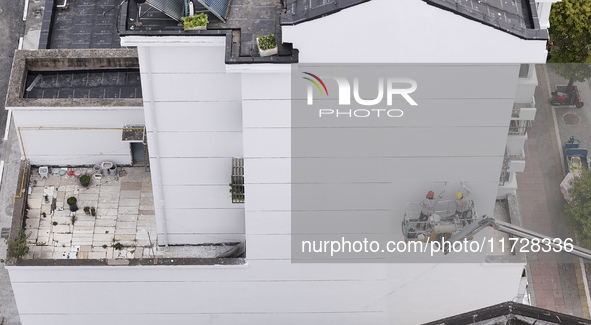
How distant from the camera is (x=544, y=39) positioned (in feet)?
163

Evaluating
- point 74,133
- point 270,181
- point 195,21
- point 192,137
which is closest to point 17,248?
point 74,133

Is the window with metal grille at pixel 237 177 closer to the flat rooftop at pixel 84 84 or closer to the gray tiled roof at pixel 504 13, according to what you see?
the flat rooftop at pixel 84 84

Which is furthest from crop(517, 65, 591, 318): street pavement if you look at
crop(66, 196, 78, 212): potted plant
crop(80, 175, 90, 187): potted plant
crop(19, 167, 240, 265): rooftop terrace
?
crop(66, 196, 78, 212): potted plant

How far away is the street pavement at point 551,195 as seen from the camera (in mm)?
74438

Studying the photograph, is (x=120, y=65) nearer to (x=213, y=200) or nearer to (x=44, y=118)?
(x=44, y=118)

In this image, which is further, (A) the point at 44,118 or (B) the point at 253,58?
(A) the point at 44,118

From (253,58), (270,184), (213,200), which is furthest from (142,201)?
(253,58)

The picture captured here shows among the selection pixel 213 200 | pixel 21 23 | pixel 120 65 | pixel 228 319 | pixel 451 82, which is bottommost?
pixel 228 319

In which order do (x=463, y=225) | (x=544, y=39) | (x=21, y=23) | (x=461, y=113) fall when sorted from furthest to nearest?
1. (x=21, y=23)
2. (x=463, y=225)
3. (x=461, y=113)
4. (x=544, y=39)

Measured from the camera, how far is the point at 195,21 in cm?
5091

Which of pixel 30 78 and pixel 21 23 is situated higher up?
pixel 21 23

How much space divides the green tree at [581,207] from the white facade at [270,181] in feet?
47.5

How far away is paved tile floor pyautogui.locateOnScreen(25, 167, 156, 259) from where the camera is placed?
2397 inches

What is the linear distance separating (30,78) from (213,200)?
12023mm
